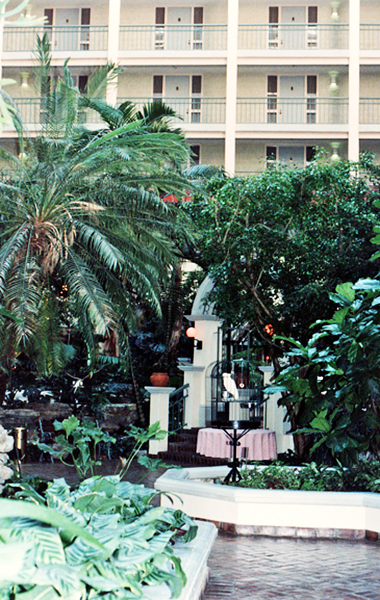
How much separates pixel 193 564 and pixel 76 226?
20.7 feet

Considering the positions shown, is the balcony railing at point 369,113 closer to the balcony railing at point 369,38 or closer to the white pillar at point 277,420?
the balcony railing at point 369,38

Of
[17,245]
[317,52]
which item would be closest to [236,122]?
[317,52]

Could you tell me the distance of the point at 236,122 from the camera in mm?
22328

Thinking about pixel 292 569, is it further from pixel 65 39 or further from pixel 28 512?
pixel 65 39

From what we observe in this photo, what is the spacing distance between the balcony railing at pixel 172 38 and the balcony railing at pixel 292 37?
0.79 metres

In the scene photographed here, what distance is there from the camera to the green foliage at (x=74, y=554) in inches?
71.6

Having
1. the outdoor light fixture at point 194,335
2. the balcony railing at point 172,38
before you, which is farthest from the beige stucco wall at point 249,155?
the outdoor light fixture at point 194,335

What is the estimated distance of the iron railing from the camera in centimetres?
1438

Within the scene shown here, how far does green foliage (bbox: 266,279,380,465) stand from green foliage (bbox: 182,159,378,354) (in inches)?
135

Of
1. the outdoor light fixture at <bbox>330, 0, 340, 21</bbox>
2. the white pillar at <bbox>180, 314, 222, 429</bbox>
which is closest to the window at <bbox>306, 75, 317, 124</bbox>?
the outdoor light fixture at <bbox>330, 0, 340, 21</bbox>

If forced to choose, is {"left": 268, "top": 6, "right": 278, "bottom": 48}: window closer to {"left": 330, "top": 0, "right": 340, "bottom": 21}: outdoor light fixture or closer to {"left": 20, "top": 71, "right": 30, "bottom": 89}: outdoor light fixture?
{"left": 330, "top": 0, "right": 340, "bottom": 21}: outdoor light fixture

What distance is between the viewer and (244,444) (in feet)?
35.1

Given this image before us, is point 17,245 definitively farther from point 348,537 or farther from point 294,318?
point 348,537

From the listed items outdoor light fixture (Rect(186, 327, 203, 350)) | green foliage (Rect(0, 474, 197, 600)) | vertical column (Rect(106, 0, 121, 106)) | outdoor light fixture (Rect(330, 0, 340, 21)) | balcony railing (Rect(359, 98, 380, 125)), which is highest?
outdoor light fixture (Rect(330, 0, 340, 21))
